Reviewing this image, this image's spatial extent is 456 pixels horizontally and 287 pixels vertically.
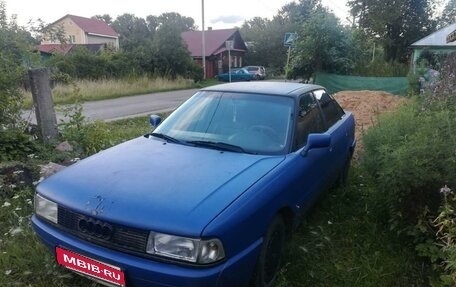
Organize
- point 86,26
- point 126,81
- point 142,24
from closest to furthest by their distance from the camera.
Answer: point 126,81 < point 86,26 < point 142,24

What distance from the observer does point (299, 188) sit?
11.0 ft

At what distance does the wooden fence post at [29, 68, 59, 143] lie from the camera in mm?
5977

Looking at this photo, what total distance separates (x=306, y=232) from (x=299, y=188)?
86 cm

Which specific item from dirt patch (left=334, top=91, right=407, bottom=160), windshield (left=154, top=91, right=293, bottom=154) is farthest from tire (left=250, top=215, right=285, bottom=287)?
dirt patch (left=334, top=91, right=407, bottom=160)

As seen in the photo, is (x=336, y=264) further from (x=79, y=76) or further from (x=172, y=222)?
(x=79, y=76)

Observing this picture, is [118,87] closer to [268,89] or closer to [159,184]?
[268,89]

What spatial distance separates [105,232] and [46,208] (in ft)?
1.98

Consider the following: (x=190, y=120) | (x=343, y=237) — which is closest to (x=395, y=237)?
(x=343, y=237)

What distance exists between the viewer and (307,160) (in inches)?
138

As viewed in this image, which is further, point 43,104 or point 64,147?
point 43,104

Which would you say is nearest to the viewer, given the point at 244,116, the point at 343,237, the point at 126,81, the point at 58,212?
the point at 58,212

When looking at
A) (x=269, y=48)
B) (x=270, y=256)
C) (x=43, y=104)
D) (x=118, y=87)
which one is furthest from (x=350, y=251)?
(x=269, y=48)

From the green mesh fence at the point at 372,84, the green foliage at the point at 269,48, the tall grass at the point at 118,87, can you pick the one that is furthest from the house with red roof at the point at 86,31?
the green mesh fence at the point at 372,84

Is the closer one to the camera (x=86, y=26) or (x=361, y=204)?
(x=361, y=204)
